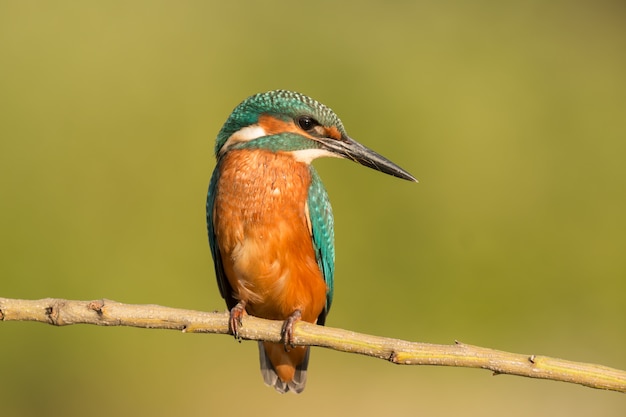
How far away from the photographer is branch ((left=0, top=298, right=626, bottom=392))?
1739 millimetres

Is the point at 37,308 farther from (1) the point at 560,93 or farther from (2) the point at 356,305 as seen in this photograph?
(1) the point at 560,93

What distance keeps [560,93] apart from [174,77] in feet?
9.08

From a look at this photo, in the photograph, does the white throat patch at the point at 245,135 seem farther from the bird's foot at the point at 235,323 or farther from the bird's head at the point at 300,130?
the bird's foot at the point at 235,323

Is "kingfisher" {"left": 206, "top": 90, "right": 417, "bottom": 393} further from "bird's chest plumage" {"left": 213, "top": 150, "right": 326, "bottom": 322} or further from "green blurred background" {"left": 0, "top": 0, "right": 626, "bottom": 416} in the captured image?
"green blurred background" {"left": 0, "top": 0, "right": 626, "bottom": 416}

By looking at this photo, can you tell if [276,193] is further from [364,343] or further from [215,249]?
[364,343]

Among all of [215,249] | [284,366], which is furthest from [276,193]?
[284,366]

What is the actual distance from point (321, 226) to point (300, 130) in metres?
0.33

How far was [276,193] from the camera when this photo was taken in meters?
2.52

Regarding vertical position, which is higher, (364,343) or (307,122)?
(307,122)

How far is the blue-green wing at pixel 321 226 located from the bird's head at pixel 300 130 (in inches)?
5.1

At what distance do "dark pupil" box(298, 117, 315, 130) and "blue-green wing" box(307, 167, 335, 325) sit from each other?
18 centimetres

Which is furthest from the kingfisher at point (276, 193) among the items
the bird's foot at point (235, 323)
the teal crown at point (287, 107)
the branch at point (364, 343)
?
the branch at point (364, 343)

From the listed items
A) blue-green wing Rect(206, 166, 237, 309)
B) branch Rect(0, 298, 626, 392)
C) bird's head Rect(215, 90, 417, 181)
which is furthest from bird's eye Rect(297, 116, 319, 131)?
branch Rect(0, 298, 626, 392)

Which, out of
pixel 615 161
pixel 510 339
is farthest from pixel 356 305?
pixel 615 161
